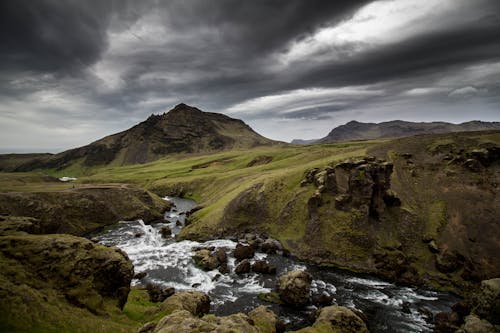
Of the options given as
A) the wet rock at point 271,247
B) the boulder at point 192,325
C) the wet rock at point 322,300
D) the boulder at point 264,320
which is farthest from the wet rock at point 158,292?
the wet rock at point 271,247

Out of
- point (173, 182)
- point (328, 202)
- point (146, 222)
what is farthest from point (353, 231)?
point (173, 182)

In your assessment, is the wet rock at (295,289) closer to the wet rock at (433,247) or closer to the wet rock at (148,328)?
the wet rock at (148,328)

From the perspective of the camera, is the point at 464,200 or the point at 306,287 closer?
the point at 306,287

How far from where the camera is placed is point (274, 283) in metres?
50.7

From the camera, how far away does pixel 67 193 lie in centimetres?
8725

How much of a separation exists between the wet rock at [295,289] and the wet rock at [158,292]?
18679mm

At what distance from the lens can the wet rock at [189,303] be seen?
32875 millimetres

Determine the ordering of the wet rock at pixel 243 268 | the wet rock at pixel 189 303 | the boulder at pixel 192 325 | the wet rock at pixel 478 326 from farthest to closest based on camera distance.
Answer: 1. the wet rock at pixel 243 268
2. the wet rock at pixel 189 303
3. the wet rock at pixel 478 326
4. the boulder at pixel 192 325

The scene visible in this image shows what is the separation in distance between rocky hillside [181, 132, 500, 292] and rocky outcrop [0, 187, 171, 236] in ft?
84.7

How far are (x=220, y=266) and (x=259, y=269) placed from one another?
27.8ft

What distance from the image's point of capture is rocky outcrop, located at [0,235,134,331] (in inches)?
842

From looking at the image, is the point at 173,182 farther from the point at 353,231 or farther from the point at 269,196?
the point at 353,231

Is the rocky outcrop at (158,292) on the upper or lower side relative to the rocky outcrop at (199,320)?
lower

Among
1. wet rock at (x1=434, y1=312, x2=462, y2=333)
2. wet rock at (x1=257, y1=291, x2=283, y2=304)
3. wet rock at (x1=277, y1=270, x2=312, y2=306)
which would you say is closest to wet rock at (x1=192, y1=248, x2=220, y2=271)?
wet rock at (x1=257, y1=291, x2=283, y2=304)
